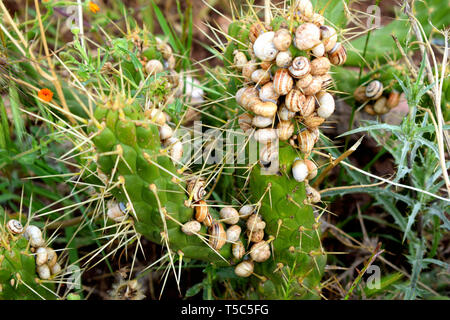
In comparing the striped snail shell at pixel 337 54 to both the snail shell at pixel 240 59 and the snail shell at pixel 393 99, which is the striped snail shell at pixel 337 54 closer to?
the snail shell at pixel 240 59

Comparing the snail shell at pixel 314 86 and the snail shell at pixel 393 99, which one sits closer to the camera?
the snail shell at pixel 314 86

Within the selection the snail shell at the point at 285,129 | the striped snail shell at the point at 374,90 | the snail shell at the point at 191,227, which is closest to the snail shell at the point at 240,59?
the snail shell at the point at 285,129

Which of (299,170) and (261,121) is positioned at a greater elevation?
(261,121)

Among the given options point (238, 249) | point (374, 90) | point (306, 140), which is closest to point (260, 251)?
point (238, 249)

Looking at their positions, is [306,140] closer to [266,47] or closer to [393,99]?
[266,47]

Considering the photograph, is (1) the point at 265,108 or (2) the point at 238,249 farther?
(2) the point at 238,249
